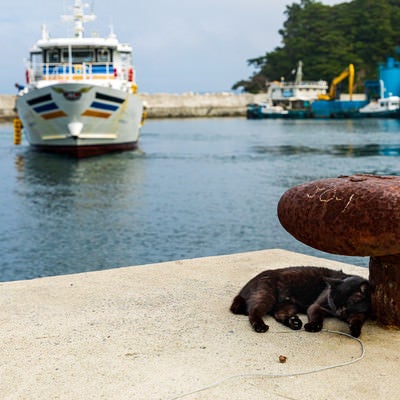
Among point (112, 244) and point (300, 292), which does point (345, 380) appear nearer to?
point (300, 292)

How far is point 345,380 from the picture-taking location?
11.8 ft

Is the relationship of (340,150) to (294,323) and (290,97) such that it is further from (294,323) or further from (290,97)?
(290,97)

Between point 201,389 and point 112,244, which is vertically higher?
point 201,389

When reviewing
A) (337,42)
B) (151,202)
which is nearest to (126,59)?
(151,202)

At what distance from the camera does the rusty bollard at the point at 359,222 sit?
3855mm

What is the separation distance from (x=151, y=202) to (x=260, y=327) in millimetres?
15794

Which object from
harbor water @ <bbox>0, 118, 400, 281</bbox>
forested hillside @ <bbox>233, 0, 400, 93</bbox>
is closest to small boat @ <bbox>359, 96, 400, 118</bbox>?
forested hillside @ <bbox>233, 0, 400, 93</bbox>

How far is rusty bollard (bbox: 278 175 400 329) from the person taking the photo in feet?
12.6

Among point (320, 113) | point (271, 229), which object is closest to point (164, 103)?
point (320, 113)

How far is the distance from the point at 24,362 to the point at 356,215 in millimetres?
1869

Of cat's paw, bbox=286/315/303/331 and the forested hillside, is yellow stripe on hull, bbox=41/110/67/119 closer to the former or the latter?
cat's paw, bbox=286/315/303/331

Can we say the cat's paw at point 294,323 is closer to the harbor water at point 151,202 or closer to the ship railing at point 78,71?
the harbor water at point 151,202

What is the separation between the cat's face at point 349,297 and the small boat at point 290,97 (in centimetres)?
8278

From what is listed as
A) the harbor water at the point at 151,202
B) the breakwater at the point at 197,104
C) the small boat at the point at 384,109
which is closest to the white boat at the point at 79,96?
the harbor water at the point at 151,202
